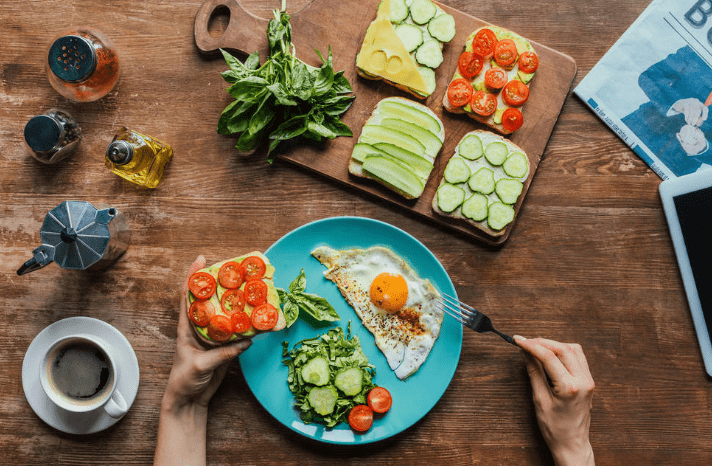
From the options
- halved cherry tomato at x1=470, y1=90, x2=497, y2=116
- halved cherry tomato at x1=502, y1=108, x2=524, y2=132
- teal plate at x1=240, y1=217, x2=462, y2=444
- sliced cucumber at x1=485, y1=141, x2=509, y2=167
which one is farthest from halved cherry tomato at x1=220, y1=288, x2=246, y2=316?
halved cherry tomato at x1=502, y1=108, x2=524, y2=132

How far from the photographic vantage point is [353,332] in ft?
11.5

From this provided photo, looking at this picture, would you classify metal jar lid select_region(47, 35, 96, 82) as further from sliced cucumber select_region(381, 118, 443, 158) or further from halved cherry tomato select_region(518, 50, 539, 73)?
halved cherry tomato select_region(518, 50, 539, 73)

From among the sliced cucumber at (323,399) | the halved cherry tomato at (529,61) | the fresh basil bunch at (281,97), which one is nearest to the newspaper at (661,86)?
the halved cherry tomato at (529,61)

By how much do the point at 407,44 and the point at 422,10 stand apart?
0.28 metres

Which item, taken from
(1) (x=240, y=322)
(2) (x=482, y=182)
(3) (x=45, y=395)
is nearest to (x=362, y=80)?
(2) (x=482, y=182)

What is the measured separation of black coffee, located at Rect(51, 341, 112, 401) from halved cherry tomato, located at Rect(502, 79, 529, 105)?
339cm

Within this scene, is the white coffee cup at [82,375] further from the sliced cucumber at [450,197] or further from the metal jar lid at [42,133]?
the sliced cucumber at [450,197]

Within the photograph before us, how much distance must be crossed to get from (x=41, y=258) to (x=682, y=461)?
187 inches

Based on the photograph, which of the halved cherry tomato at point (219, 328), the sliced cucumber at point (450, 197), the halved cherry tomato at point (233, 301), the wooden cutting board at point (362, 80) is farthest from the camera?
the wooden cutting board at point (362, 80)

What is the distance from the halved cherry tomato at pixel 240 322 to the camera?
10.0ft

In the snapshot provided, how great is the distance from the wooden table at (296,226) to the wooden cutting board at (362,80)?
0.41 ft

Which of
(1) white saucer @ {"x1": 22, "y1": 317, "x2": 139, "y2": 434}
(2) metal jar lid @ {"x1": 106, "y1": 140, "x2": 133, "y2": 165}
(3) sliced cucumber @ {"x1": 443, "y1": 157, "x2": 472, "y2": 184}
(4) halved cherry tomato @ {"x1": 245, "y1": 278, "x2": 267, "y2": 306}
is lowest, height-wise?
(1) white saucer @ {"x1": 22, "y1": 317, "x2": 139, "y2": 434}

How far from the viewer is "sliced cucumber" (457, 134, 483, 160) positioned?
3.48 m

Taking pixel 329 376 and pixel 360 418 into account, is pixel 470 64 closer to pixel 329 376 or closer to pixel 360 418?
pixel 329 376
